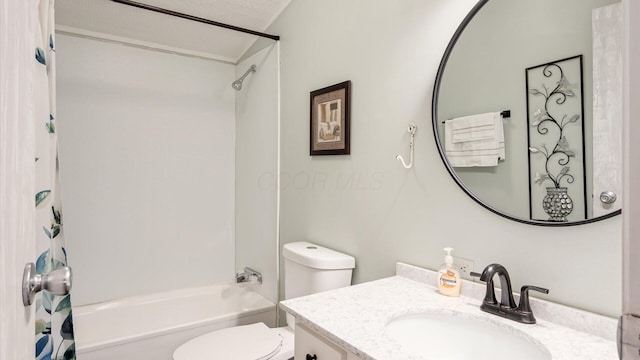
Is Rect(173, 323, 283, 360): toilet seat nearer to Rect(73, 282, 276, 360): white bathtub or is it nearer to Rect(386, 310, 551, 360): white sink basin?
Rect(73, 282, 276, 360): white bathtub

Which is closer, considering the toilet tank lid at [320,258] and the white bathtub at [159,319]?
the toilet tank lid at [320,258]

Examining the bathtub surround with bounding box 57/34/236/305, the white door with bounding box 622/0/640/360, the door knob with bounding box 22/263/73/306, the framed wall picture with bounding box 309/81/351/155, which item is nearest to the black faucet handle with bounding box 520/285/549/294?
the white door with bounding box 622/0/640/360

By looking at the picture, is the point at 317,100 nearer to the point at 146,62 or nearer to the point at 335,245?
the point at 335,245

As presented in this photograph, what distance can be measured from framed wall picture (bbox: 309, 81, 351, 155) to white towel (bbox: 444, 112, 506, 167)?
569 mm

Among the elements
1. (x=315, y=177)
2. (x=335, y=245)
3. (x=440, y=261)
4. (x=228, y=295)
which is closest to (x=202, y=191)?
(x=228, y=295)

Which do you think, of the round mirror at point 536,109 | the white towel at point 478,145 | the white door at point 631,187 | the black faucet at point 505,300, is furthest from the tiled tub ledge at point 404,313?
the white door at point 631,187

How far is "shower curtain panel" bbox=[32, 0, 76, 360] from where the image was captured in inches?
38.1

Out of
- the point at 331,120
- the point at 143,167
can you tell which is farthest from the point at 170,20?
the point at 331,120

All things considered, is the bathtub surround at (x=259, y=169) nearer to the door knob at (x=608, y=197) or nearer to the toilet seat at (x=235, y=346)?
the toilet seat at (x=235, y=346)

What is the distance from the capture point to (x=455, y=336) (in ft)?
3.62

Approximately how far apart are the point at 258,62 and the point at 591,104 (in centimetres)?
207

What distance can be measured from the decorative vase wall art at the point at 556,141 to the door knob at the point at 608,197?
40mm

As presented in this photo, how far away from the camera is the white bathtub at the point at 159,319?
1.92 meters

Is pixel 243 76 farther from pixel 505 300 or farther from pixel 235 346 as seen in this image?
pixel 505 300
